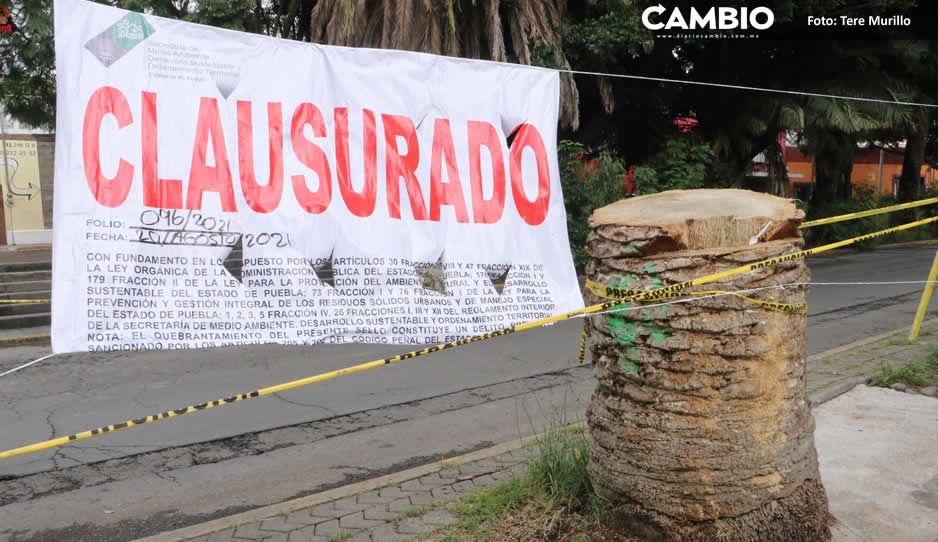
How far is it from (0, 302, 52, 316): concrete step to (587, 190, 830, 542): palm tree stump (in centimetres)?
1111

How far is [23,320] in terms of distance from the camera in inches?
455

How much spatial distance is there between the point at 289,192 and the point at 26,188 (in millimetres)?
18270

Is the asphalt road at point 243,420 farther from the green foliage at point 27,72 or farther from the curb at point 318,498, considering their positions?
the green foliage at point 27,72

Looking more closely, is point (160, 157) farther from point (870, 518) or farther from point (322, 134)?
point (870, 518)

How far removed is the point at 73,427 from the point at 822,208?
82.3 feet

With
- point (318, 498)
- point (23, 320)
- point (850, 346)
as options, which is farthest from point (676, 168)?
point (318, 498)

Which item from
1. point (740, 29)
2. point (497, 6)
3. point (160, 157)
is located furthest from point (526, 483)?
point (740, 29)

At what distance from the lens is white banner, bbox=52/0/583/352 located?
113 inches

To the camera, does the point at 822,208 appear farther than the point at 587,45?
Yes

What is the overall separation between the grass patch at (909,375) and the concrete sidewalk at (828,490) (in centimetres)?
46

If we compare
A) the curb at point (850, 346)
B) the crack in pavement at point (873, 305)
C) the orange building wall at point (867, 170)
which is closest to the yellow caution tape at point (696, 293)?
→ the curb at point (850, 346)

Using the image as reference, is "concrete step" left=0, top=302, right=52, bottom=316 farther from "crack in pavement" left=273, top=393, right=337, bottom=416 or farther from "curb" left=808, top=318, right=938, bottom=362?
"curb" left=808, top=318, right=938, bottom=362

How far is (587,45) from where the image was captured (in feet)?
48.2

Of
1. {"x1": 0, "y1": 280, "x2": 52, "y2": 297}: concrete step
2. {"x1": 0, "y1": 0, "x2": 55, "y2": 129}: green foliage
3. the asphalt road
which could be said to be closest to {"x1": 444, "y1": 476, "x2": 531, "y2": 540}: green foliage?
the asphalt road
